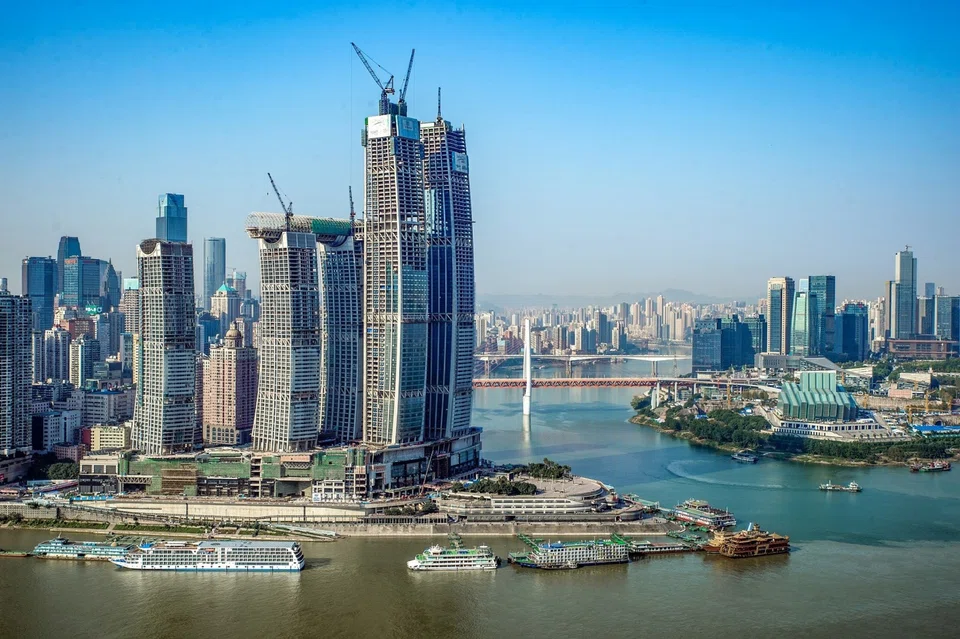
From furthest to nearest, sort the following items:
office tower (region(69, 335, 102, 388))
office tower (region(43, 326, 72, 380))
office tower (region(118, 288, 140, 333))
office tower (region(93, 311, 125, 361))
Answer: office tower (region(93, 311, 125, 361)) → office tower (region(43, 326, 72, 380)) → office tower (region(69, 335, 102, 388)) → office tower (region(118, 288, 140, 333))

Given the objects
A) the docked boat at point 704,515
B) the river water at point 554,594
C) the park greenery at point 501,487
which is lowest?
the river water at point 554,594

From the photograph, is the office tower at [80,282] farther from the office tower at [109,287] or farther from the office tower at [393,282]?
the office tower at [393,282]

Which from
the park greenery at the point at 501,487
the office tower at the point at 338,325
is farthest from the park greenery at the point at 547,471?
the office tower at the point at 338,325

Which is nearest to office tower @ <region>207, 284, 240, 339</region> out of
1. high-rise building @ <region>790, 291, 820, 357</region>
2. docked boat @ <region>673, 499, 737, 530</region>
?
high-rise building @ <region>790, 291, 820, 357</region>

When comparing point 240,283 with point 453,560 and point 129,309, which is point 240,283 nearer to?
point 129,309

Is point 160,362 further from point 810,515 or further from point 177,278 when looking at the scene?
point 810,515

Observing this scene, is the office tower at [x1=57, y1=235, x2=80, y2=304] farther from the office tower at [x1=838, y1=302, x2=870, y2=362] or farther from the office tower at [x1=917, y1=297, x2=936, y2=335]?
the office tower at [x1=917, y1=297, x2=936, y2=335]
